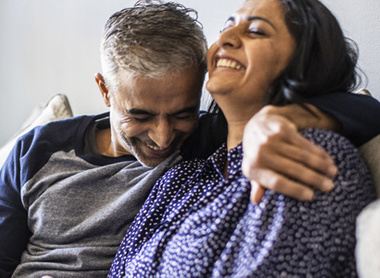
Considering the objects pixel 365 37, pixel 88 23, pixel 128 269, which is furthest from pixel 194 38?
pixel 88 23

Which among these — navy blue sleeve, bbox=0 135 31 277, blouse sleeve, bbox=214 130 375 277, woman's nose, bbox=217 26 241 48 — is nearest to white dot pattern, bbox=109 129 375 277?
blouse sleeve, bbox=214 130 375 277

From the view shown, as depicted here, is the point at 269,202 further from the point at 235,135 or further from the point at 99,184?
the point at 99,184

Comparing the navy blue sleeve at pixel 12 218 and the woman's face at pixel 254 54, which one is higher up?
the woman's face at pixel 254 54

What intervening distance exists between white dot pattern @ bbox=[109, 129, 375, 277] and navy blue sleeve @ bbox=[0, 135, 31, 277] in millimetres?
444

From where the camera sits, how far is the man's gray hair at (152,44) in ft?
3.57

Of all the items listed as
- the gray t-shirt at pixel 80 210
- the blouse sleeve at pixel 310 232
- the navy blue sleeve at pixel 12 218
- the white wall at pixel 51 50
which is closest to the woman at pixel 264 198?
the blouse sleeve at pixel 310 232

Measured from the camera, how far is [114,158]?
1270mm

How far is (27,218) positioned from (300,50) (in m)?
0.91

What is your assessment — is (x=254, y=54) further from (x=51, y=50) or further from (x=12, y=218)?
(x=51, y=50)

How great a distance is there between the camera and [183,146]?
4.04 feet

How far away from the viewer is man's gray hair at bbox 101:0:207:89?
3.57 ft

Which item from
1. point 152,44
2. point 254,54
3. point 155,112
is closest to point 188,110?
point 155,112

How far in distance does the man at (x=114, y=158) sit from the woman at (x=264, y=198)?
0.11 m

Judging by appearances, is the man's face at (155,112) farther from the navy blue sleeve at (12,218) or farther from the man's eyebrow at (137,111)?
the navy blue sleeve at (12,218)
